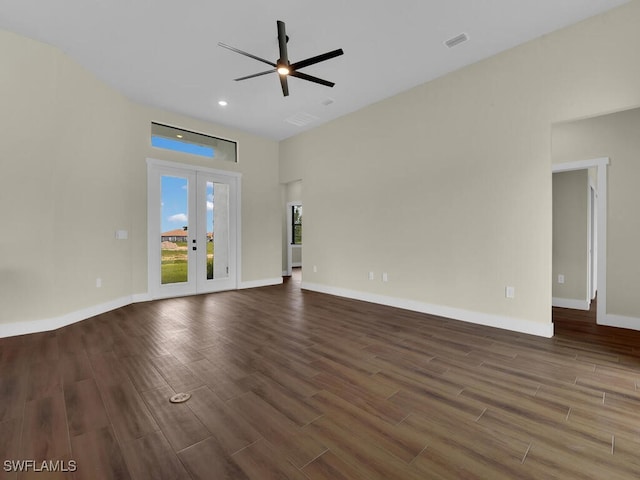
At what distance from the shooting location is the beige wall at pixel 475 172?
300cm

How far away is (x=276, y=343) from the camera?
303 centimetres

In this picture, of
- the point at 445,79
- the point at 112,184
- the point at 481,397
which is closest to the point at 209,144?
the point at 112,184

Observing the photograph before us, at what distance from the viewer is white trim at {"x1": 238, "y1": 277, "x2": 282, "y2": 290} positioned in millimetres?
6289

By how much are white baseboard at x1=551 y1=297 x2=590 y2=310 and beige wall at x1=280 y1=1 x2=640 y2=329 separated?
1.95m

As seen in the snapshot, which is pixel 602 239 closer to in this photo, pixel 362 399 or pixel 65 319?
pixel 362 399

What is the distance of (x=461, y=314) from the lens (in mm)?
3863

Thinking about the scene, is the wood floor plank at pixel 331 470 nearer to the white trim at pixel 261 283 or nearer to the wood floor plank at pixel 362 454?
the wood floor plank at pixel 362 454

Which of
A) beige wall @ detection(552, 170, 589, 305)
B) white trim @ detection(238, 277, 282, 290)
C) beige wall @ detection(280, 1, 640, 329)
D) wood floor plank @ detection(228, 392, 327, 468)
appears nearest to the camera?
wood floor plank @ detection(228, 392, 327, 468)

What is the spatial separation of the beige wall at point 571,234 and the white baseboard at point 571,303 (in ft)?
0.10

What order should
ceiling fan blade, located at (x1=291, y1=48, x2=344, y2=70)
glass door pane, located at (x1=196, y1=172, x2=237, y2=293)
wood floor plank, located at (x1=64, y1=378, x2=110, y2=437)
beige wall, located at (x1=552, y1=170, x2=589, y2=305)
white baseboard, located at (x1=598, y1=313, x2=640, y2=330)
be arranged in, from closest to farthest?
wood floor plank, located at (x1=64, y1=378, x2=110, y2=437), ceiling fan blade, located at (x1=291, y1=48, x2=344, y2=70), white baseboard, located at (x1=598, y1=313, x2=640, y2=330), beige wall, located at (x1=552, y1=170, x2=589, y2=305), glass door pane, located at (x1=196, y1=172, x2=237, y2=293)

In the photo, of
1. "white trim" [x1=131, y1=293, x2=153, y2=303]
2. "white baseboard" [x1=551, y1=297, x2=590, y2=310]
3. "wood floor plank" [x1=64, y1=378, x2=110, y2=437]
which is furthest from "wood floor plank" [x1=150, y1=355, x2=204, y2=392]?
"white baseboard" [x1=551, y1=297, x2=590, y2=310]

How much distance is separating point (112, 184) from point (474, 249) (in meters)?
5.45

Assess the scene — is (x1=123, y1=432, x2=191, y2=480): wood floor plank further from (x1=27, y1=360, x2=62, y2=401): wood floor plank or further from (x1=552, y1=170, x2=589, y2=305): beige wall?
(x1=552, y1=170, x2=589, y2=305): beige wall

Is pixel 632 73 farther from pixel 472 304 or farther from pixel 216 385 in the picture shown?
pixel 216 385
